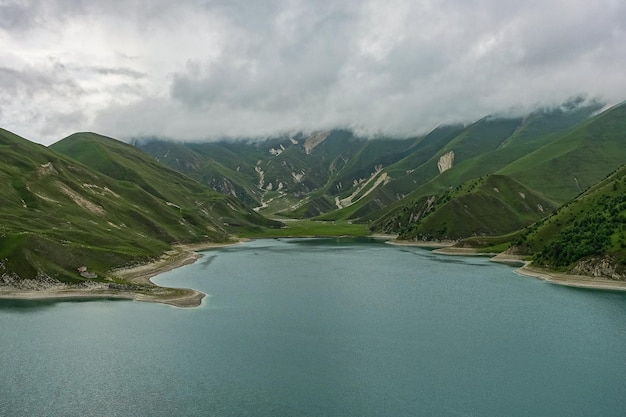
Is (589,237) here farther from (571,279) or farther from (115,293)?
(115,293)

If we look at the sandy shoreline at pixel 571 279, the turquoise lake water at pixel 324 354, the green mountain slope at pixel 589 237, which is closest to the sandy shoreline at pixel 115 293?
the turquoise lake water at pixel 324 354

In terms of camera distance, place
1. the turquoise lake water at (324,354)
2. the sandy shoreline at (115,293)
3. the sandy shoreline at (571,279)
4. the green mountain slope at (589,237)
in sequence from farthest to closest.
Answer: the green mountain slope at (589,237), the sandy shoreline at (571,279), the sandy shoreline at (115,293), the turquoise lake water at (324,354)

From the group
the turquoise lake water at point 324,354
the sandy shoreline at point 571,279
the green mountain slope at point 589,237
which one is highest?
the green mountain slope at point 589,237

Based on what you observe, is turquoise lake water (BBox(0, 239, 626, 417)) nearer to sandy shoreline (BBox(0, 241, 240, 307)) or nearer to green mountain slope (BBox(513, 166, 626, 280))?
sandy shoreline (BBox(0, 241, 240, 307))

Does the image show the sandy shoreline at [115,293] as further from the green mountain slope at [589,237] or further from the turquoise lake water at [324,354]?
the green mountain slope at [589,237]

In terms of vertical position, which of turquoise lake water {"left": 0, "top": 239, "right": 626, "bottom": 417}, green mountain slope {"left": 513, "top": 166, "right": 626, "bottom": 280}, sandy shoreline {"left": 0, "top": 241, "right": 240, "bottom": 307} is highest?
green mountain slope {"left": 513, "top": 166, "right": 626, "bottom": 280}

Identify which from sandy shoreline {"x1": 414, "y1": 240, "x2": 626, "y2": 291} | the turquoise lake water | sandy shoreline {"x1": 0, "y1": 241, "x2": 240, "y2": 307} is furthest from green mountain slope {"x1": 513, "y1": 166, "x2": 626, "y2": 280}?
sandy shoreline {"x1": 0, "y1": 241, "x2": 240, "y2": 307}

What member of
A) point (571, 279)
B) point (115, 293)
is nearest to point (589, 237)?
point (571, 279)

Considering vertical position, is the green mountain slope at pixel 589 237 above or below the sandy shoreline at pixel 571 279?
above

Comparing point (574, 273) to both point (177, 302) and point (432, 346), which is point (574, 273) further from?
point (177, 302)
